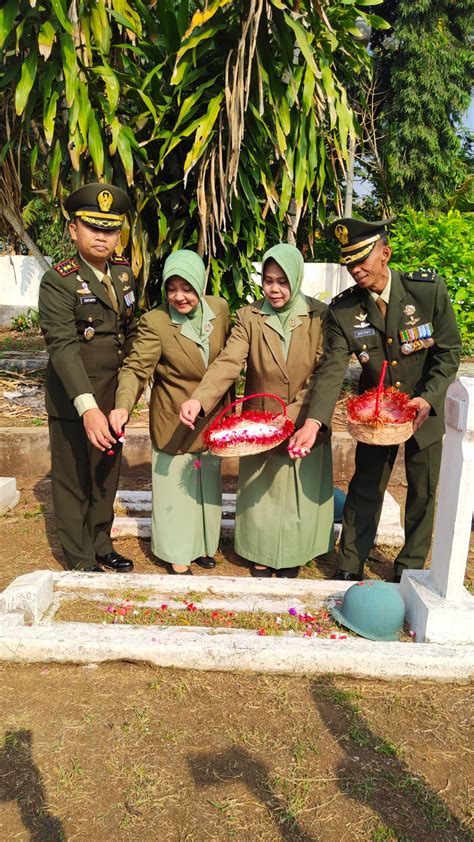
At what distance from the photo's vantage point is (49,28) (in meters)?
4.10

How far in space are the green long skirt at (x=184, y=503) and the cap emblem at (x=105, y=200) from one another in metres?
1.26

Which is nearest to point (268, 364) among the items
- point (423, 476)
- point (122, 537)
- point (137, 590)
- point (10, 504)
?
point (423, 476)

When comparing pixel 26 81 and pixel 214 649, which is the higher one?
pixel 26 81

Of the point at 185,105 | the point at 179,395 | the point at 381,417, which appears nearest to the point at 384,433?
the point at 381,417

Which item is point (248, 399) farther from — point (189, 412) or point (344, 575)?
point (344, 575)

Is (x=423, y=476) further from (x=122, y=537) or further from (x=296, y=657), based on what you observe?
(x=122, y=537)

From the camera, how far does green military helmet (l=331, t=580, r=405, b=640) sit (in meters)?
2.75

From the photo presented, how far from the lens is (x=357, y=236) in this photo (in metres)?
3.01

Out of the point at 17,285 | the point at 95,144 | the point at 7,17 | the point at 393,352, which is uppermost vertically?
the point at 7,17

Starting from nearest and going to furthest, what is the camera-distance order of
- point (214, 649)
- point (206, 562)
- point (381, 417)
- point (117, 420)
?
point (214, 649) → point (381, 417) → point (117, 420) → point (206, 562)

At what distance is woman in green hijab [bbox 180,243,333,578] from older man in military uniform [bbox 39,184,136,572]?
0.53m

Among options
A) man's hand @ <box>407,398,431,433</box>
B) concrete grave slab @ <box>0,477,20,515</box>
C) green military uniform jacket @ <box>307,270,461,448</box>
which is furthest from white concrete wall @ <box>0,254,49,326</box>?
man's hand @ <box>407,398,431,433</box>

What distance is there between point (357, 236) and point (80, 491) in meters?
1.90

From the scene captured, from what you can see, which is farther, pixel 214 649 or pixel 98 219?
pixel 98 219
